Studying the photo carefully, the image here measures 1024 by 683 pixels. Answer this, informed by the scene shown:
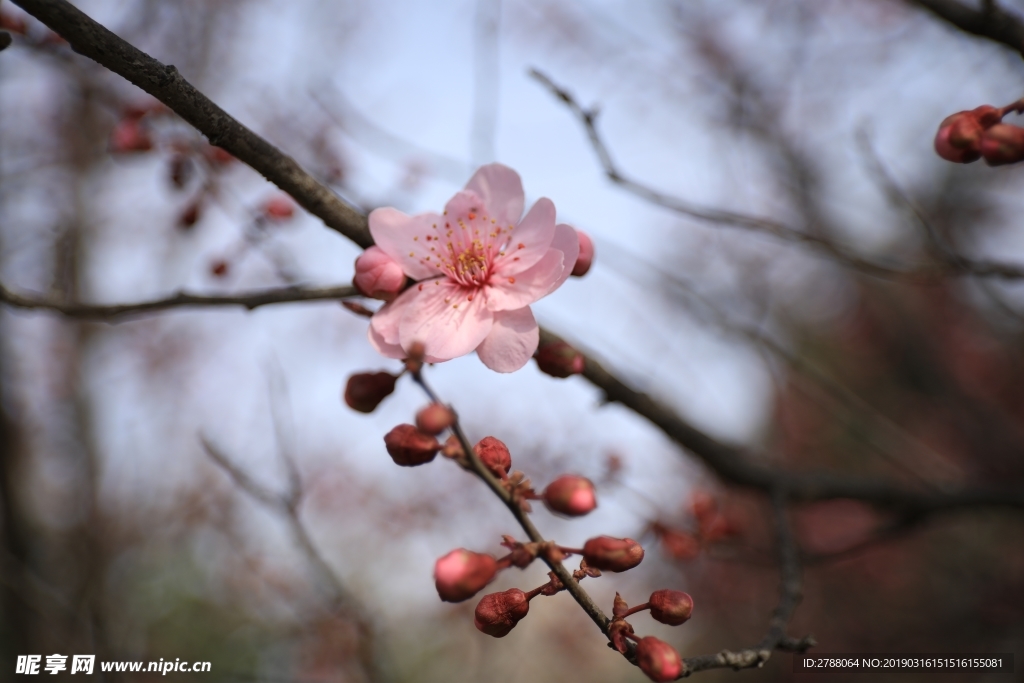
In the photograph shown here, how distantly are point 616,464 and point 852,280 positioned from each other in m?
6.02

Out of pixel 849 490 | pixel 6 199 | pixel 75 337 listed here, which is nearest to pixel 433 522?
pixel 849 490

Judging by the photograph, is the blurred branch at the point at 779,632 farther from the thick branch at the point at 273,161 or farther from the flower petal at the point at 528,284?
the flower petal at the point at 528,284

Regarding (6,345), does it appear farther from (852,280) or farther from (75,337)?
(852,280)

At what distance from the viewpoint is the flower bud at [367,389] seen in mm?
956

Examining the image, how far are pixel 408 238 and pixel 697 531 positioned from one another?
1.80m

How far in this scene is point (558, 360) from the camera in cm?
113

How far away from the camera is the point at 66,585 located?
14.2 ft

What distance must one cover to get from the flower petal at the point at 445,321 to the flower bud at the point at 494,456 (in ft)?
0.56

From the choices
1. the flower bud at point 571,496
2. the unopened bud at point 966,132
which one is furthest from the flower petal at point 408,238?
the unopened bud at point 966,132

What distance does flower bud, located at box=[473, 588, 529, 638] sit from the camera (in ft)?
3.06

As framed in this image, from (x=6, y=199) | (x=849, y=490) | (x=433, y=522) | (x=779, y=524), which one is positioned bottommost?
(x=779, y=524)

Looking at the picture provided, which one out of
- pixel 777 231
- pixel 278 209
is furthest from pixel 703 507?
pixel 278 209

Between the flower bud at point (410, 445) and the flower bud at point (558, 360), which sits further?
the flower bud at point (558, 360)

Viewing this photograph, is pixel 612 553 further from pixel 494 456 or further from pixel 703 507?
pixel 703 507
